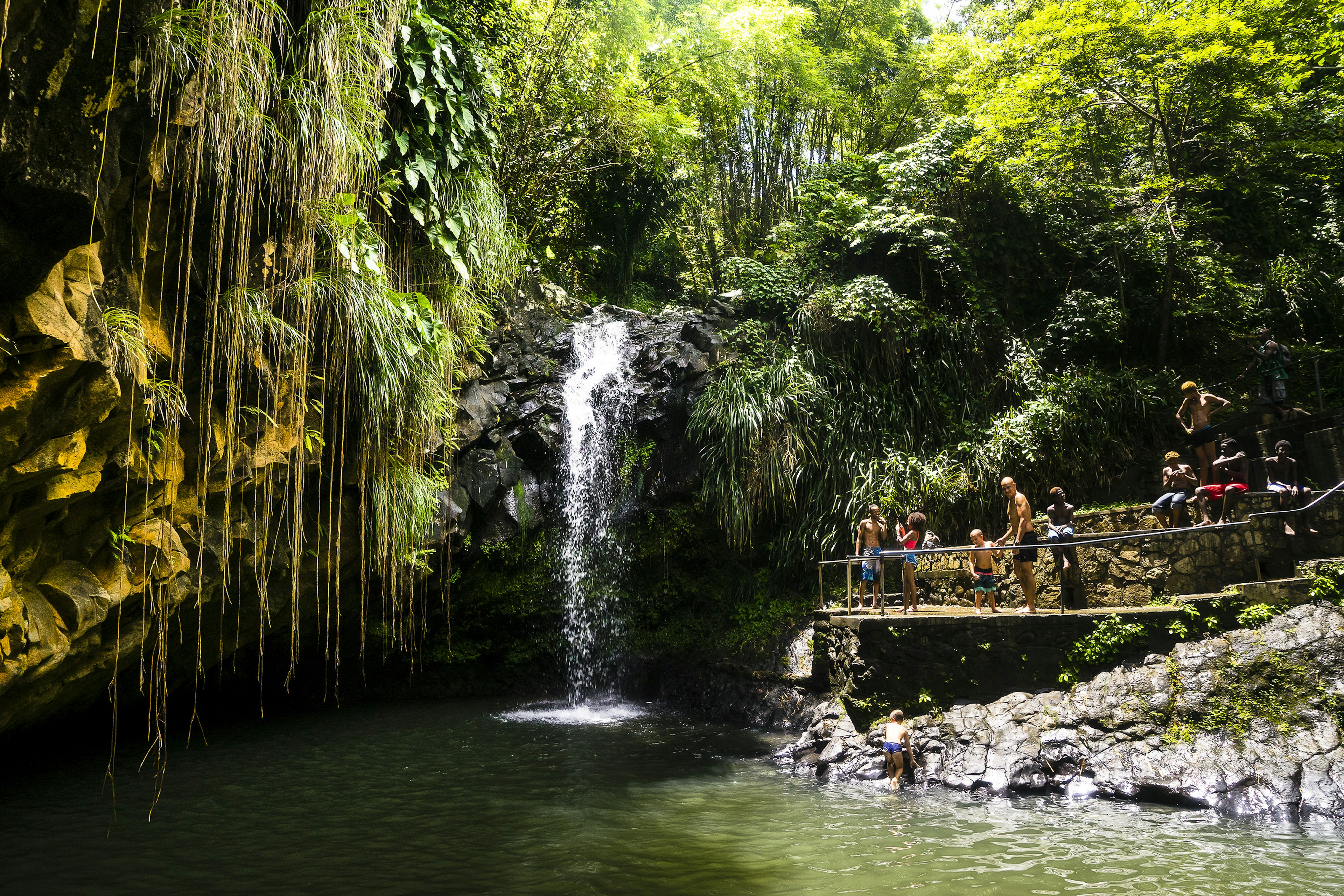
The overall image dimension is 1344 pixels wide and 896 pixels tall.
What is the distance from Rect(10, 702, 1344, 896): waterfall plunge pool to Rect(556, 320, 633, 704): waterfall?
368 centimetres

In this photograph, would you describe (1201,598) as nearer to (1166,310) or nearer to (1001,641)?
(1001,641)

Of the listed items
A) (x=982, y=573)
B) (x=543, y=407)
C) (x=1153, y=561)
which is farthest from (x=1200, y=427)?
(x=543, y=407)

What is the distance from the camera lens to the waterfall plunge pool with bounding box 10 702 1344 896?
4922 millimetres

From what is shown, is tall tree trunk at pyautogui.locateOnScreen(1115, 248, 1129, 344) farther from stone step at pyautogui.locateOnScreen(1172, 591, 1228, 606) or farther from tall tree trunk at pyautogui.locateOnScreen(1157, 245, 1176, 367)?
stone step at pyautogui.locateOnScreen(1172, 591, 1228, 606)

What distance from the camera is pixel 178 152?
4.76m

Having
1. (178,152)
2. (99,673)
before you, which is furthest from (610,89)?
(99,673)

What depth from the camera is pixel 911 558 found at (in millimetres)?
9188

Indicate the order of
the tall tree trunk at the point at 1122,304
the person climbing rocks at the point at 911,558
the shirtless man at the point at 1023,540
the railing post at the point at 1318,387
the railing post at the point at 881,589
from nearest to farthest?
the shirtless man at the point at 1023,540 < the railing post at the point at 881,589 < the person climbing rocks at the point at 911,558 < the railing post at the point at 1318,387 < the tall tree trunk at the point at 1122,304

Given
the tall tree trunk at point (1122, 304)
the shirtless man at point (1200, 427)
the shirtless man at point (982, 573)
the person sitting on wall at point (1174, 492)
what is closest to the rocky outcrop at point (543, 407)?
the shirtless man at point (982, 573)

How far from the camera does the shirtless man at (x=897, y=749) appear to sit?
287 inches

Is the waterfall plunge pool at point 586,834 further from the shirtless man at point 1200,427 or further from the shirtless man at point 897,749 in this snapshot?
the shirtless man at point 1200,427

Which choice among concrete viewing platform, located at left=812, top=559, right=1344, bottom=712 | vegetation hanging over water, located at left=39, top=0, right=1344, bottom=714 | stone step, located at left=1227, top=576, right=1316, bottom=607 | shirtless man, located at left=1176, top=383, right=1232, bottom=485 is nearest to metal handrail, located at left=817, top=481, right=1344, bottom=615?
concrete viewing platform, located at left=812, top=559, right=1344, bottom=712

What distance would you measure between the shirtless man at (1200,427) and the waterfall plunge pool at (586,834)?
4349mm

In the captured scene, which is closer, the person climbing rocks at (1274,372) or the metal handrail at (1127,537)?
the metal handrail at (1127,537)
